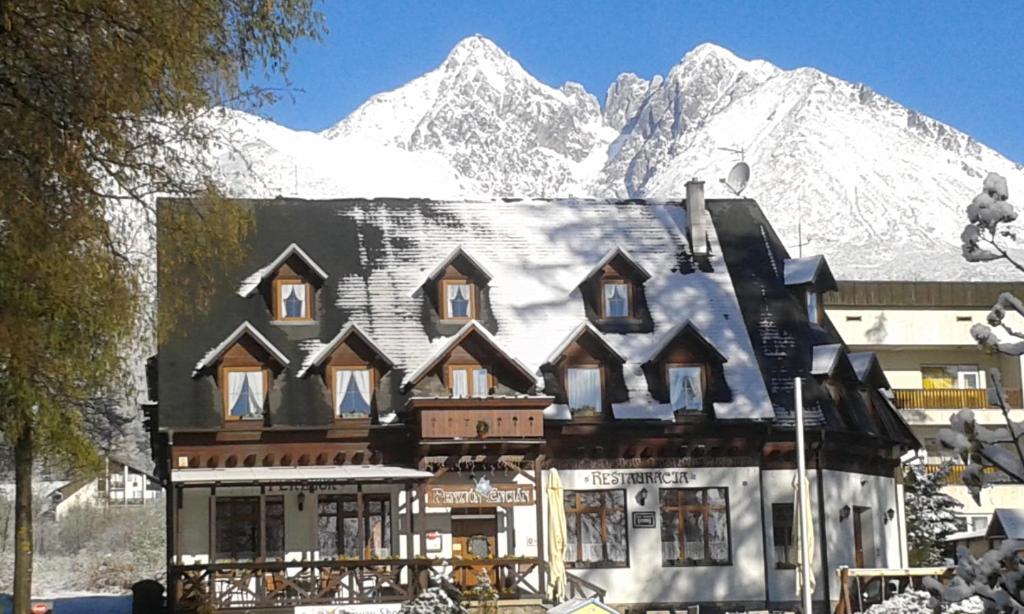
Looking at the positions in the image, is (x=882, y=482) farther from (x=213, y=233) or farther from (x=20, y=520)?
(x=213, y=233)

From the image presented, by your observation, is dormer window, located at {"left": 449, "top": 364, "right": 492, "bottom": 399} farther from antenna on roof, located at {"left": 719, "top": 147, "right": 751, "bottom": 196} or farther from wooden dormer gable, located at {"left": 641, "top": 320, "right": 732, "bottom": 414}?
antenna on roof, located at {"left": 719, "top": 147, "right": 751, "bottom": 196}

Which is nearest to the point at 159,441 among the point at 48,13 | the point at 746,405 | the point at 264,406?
the point at 264,406

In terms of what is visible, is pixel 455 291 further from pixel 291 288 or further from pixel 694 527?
pixel 694 527

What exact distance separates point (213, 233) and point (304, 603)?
47.2ft

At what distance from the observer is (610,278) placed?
37844 millimetres

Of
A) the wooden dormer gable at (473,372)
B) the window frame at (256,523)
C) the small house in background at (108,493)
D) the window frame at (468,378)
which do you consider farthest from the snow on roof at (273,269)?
the small house in background at (108,493)

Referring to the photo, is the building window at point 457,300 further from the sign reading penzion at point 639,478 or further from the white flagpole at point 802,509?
the white flagpole at point 802,509

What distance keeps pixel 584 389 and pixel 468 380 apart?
260cm

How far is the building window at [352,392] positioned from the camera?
1374 inches

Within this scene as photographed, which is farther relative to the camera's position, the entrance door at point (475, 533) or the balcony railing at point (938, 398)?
the balcony railing at point (938, 398)

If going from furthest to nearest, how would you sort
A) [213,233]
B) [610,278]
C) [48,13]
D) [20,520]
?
[610,278]
[20,520]
[213,233]
[48,13]

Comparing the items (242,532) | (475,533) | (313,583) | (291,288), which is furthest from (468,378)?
(313,583)

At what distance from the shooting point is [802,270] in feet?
128

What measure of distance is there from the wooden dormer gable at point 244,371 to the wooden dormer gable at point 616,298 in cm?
725
